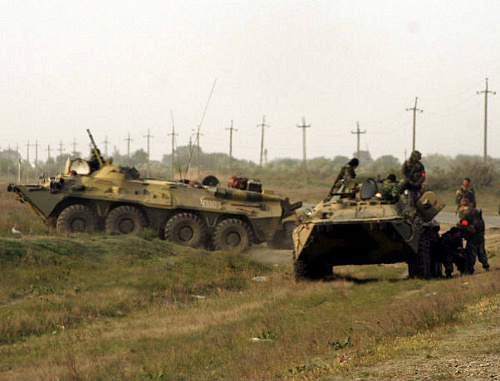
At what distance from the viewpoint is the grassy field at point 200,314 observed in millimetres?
7496

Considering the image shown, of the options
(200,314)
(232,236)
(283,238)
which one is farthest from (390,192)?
(283,238)

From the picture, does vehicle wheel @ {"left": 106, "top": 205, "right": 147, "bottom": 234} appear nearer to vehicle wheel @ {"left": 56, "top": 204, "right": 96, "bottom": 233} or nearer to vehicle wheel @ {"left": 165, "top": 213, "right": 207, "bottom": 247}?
vehicle wheel @ {"left": 56, "top": 204, "right": 96, "bottom": 233}

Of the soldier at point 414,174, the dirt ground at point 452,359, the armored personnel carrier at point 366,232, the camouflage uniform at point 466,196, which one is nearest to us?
the dirt ground at point 452,359

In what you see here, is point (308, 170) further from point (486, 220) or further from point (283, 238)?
point (283, 238)

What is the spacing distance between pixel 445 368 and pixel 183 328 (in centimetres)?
468

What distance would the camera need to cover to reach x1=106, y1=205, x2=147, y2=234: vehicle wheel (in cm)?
1988

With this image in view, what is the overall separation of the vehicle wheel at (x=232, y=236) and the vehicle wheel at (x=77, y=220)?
3628 mm

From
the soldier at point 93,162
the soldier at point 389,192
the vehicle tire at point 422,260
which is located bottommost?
Answer: the vehicle tire at point 422,260

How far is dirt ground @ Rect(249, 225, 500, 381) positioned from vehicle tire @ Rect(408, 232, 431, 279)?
4.91 m

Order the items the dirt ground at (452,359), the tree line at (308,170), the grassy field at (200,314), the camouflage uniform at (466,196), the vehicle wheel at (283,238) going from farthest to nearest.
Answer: the tree line at (308,170)
the vehicle wheel at (283,238)
the camouflage uniform at (466,196)
the grassy field at (200,314)
the dirt ground at (452,359)

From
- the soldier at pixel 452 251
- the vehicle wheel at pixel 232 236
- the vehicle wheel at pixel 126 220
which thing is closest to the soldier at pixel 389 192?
the soldier at pixel 452 251

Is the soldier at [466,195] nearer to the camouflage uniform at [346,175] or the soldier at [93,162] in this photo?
the camouflage uniform at [346,175]

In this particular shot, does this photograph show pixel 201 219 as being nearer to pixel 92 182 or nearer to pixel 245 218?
pixel 245 218

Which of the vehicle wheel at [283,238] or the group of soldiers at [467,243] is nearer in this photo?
the group of soldiers at [467,243]
